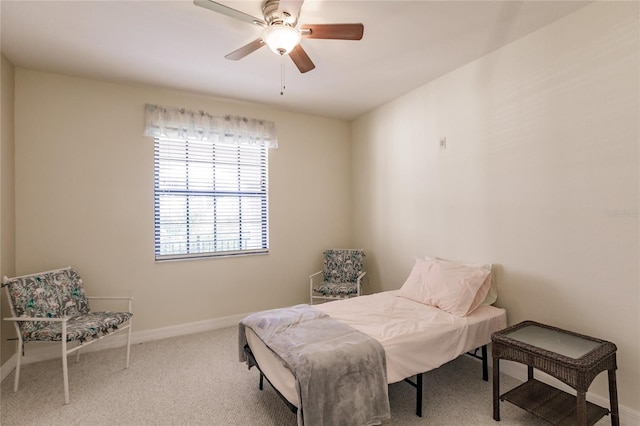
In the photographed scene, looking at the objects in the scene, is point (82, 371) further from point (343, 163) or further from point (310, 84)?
point (343, 163)

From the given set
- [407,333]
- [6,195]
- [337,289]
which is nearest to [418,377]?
[407,333]

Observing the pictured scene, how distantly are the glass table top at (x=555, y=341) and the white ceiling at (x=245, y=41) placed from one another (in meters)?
2.19

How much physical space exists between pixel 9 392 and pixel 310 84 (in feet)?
11.9

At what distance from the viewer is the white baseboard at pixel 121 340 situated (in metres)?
2.82

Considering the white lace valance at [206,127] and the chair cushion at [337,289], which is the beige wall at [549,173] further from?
the white lace valance at [206,127]

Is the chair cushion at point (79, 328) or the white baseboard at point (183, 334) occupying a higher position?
the chair cushion at point (79, 328)

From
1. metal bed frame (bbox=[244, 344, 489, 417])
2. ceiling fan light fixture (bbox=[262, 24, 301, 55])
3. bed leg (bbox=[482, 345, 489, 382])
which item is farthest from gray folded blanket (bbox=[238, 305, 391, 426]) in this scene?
ceiling fan light fixture (bbox=[262, 24, 301, 55])

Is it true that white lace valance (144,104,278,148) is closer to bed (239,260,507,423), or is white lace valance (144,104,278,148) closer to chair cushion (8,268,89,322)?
chair cushion (8,268,89,322)

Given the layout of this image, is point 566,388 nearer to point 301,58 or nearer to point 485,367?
point 485,367

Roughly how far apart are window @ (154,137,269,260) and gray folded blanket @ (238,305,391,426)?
78.1 inches

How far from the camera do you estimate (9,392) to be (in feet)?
7.73

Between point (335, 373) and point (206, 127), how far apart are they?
299cm

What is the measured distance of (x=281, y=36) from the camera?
1879mm

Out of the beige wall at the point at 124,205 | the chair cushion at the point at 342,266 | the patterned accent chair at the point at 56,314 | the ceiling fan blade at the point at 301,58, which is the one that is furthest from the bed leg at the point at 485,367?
the patterned accent chair at the point at 56,314
